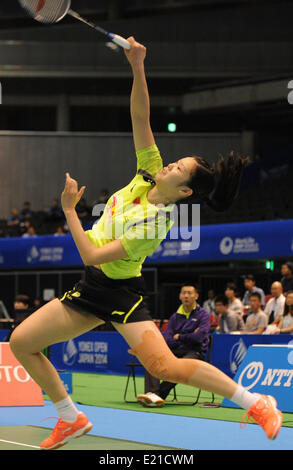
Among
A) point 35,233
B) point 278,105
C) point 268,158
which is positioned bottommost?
point 35,233

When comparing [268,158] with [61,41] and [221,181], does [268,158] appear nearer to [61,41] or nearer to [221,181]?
[61,41]

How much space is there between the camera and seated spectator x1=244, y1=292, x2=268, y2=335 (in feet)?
38.3

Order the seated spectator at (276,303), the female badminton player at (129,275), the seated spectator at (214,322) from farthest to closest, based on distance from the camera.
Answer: the seated spectator at (214,322)
the seated spectator at (276,303)
the female badminton player at (129,275)

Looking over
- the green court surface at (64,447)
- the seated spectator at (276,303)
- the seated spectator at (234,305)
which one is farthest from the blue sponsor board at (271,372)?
the seated spectator at (234,305)

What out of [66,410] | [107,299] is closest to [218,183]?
[107,299]

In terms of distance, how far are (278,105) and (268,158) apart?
2028mm

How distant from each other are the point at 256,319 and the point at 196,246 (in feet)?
17.3

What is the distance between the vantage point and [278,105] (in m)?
23.6

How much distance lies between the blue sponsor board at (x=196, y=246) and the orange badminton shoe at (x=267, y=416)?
11.0 metres

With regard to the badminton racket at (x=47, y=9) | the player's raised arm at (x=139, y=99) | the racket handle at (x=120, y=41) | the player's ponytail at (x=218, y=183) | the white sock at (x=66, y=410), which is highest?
the badminton racket at (x=47, y=9)

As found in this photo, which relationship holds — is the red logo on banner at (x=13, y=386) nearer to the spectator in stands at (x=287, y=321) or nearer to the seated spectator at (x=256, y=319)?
the spectator in stands at (x=287, y=321)

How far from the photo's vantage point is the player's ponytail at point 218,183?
14.1 ft

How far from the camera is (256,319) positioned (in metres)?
11.8
